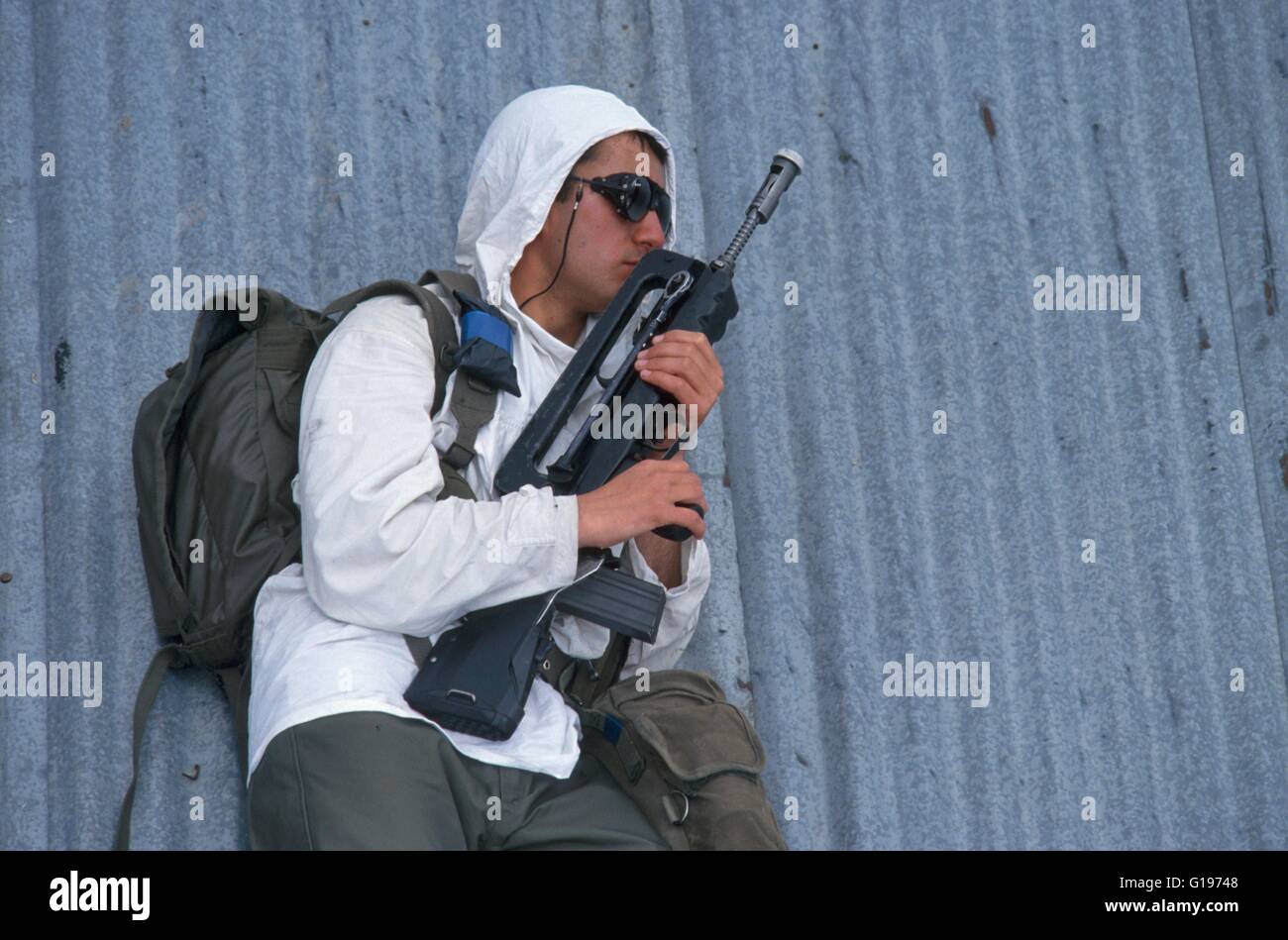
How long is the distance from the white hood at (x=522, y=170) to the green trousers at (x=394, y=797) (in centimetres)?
77

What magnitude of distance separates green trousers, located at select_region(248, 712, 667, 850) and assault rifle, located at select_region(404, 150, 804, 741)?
0.07 metres

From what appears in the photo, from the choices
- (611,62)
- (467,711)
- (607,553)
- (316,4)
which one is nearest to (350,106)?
(316,4)

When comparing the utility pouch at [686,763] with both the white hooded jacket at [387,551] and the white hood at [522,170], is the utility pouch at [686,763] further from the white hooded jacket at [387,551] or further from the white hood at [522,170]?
the white hood at [522,170]

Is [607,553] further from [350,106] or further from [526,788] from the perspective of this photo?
[350,106]

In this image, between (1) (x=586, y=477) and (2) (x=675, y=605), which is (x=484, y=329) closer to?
(1) (x=586, y=477)

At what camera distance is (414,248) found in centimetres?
296

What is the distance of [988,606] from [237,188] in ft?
5.51

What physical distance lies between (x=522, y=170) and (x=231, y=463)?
2.28ft

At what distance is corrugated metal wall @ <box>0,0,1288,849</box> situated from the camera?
9.23 feet

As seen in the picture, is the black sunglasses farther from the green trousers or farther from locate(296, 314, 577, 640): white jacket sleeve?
the green trousers

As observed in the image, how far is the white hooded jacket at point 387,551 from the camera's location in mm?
2055

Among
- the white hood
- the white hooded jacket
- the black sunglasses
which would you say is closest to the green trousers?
the white hooded jacket

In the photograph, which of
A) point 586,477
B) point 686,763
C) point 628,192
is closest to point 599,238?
point 628,192

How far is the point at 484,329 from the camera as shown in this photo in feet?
7.72
